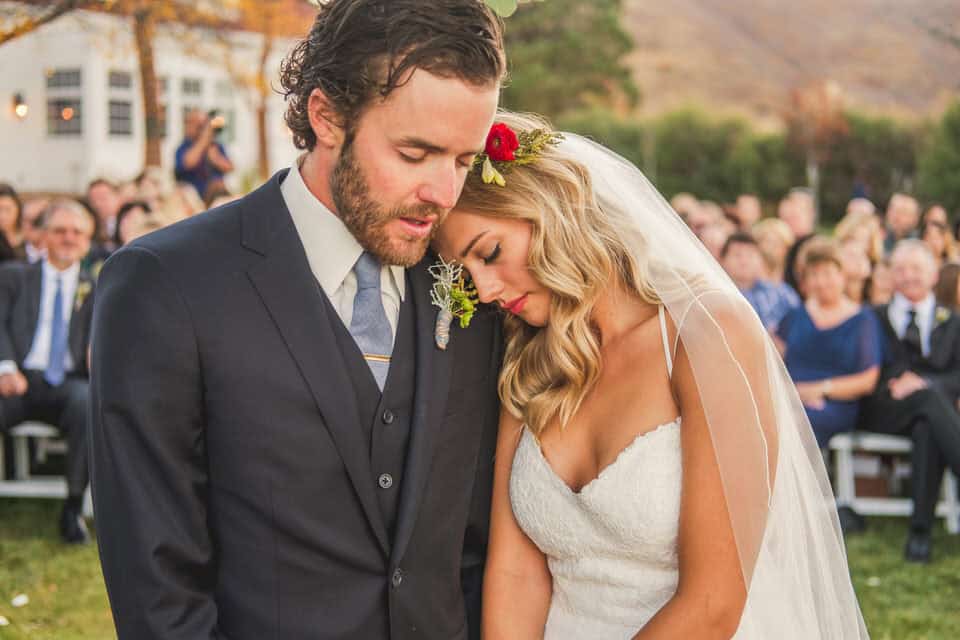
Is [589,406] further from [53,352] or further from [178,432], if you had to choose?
[53,352]

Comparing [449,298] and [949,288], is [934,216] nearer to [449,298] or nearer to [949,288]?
[949,288]

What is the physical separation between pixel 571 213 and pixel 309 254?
31.9 inches

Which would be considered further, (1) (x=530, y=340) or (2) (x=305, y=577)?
(1) (x=530, y=340)

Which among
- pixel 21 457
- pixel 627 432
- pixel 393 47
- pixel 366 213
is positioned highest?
pixel 393 47

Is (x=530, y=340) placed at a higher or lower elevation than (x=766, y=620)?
higher

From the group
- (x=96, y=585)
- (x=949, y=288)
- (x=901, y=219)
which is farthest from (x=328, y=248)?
(x=901, y=219)

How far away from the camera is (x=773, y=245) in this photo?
1032 centimetres

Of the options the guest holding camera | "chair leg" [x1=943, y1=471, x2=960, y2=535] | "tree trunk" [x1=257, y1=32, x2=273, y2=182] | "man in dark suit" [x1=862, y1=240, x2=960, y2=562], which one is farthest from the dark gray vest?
"tree trunk" [x1=257, y1=32, x2=273, y2=182]

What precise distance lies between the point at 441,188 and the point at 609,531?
111 cm

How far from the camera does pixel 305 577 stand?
2.44 meters

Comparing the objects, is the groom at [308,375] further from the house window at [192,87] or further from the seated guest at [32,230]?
the house window at [192,87]

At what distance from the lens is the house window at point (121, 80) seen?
29.0m

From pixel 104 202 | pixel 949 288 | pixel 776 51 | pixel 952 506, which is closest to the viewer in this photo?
pixel 952 506

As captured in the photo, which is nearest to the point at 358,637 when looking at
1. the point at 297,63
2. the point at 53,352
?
the point at 297,63
